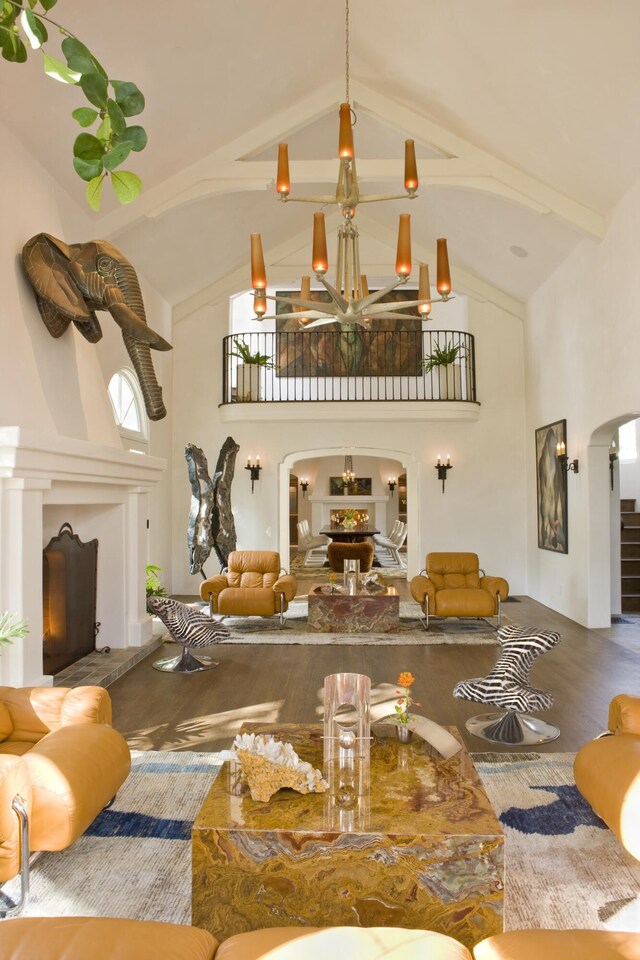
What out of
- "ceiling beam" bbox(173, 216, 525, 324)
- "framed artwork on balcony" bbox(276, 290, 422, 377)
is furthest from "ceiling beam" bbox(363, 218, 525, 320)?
"framed artwork on balcony" bbox(276, 290, 422, 377)

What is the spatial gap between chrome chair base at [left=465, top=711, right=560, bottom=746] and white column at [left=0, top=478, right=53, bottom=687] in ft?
10.2

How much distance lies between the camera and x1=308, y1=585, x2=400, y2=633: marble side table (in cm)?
844

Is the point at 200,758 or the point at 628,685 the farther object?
the point at 628,685

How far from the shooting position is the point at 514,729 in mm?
4750

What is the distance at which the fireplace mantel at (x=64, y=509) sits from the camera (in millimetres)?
4801

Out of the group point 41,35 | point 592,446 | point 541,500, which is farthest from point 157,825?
point 541,500

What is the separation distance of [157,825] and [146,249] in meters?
7.40

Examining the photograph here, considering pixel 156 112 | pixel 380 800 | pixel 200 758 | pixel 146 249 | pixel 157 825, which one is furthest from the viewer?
pixel 146 249

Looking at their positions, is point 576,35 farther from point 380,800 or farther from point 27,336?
point 380,800

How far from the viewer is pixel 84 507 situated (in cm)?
715

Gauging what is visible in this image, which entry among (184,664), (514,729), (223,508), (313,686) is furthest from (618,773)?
(223,508)

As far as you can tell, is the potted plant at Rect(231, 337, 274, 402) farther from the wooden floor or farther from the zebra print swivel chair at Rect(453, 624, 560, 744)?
the zebra print swivel chair at Rect(453, 624, 560, 744)

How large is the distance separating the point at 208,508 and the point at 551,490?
15.9ft

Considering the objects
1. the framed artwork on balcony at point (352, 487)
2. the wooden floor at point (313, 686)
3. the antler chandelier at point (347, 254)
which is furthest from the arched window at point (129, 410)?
the framed artwork on balcony at point (352, 487)
